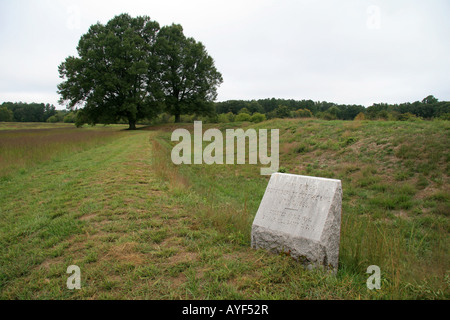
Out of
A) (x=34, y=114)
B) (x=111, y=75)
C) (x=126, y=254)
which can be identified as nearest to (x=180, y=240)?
(x=126, y=254)

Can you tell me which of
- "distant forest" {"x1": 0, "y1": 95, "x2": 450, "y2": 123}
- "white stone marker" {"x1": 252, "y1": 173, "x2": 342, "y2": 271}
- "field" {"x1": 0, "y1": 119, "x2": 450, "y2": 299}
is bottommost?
"field" {"x1": 0, "y1": 119, "x2": 450, "y2": 299}

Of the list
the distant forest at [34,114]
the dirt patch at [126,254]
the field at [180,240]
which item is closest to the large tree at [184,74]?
the field at [180,240]

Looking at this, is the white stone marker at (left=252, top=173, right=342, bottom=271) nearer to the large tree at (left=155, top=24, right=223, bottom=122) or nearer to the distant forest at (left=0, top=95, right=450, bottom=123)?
the distant forest at (left=0, top=95, right=450, bottom=123)

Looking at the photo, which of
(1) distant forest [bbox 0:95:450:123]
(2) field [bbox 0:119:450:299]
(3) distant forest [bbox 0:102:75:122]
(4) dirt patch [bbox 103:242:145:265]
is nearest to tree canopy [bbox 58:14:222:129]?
(1) distant forest [bbox 0:95:450:123]

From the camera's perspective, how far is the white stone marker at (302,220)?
10.0ft

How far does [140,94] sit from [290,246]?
136 feet

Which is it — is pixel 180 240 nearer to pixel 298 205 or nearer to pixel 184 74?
pixel 298 205

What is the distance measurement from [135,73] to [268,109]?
3068 inches

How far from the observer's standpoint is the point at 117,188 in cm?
664

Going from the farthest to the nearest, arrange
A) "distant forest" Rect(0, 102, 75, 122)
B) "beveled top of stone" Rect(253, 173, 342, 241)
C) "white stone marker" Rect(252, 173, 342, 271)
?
"distant forest" Rect(0, 102, 75, 122)
"beveled top of stone" Rect(253, 173, 342, 241)
"white stone marker" Rect(252, 173, 342, 271)

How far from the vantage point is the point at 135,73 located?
118 feet

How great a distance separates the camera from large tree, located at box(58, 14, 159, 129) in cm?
3625

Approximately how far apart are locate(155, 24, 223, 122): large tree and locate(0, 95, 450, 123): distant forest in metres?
3.66
